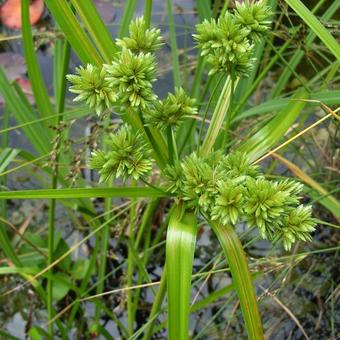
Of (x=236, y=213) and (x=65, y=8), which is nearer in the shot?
(x=236, y=213)

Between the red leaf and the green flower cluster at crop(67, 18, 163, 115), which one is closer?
the green flower cluster at crop(67, 18, 163, 115)

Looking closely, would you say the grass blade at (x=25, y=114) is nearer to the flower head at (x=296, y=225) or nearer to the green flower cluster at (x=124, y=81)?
the green flower cluster at (x=124, y=81)

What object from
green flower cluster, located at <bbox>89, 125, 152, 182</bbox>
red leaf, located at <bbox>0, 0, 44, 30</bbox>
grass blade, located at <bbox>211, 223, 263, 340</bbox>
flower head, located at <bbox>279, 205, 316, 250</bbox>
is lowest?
grass blade, located at <bbox>211, 223, 263, 340</bbox>

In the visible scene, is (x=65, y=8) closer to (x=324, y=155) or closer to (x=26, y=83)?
(x=324, y=155)

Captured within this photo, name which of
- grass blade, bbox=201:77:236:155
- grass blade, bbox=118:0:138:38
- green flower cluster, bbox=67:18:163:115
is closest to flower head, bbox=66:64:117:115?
green flower cluster, bbox=67:18:163:115

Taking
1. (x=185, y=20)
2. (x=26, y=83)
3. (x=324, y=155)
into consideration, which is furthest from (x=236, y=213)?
(x=185, y=20)

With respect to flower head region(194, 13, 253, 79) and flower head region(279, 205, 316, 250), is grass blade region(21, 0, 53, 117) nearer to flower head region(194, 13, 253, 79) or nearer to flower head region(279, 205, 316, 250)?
flower head region(194, 13, 253, 79)

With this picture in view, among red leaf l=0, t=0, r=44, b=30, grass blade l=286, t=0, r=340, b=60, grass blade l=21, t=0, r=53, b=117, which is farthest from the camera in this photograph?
red leaf l=0, t=0, r=44, b=30
